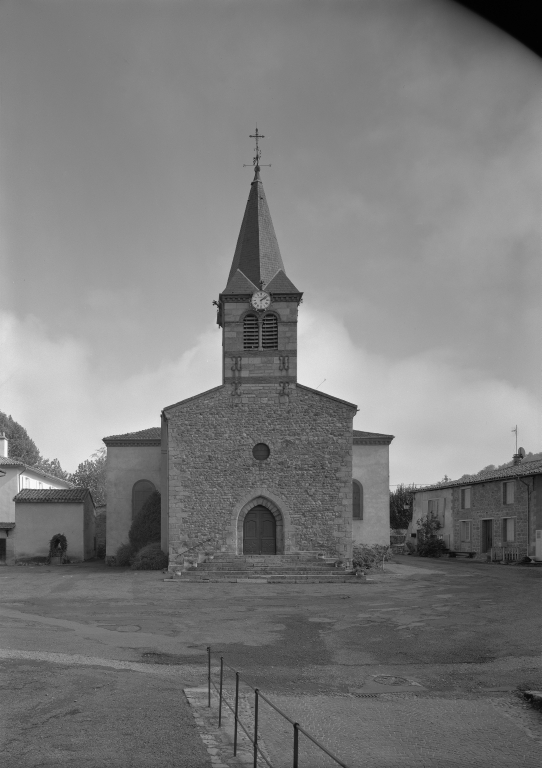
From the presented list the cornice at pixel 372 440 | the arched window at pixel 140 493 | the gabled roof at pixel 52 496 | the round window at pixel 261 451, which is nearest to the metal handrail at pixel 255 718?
the round window at pixel 261 451

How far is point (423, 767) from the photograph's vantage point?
290 inches

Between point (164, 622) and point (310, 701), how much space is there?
687 cm

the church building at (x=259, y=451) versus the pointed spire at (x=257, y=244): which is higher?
the pointed spire at (x=257, y=244)

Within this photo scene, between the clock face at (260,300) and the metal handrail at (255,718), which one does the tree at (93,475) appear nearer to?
the clock face at (260,300)

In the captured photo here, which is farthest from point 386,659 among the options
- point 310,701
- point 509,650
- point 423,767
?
point 423,767

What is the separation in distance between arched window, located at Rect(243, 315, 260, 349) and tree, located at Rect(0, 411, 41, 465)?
43.2 meters

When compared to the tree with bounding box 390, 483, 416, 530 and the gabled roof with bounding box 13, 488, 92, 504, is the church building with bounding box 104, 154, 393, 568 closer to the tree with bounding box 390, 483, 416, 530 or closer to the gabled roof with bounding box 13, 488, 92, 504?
the gabled roof with bounding box 13, 488, 92, 504

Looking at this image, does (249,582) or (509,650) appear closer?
(509,650)

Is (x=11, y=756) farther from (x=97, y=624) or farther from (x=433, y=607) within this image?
(x=433, y=607)

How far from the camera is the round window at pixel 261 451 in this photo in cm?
2864

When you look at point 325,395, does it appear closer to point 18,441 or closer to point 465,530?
point 465,530

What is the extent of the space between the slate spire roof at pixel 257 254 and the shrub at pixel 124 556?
41.0 feet

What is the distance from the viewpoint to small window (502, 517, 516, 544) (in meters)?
35.9

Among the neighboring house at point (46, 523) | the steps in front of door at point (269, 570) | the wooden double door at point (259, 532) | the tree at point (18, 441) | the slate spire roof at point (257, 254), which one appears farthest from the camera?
the tree at point (18, 441)
